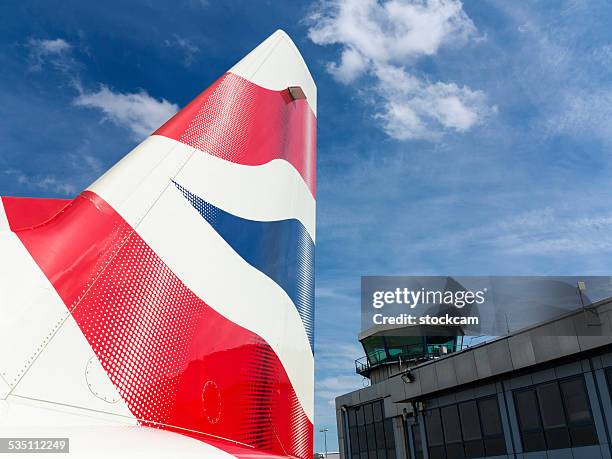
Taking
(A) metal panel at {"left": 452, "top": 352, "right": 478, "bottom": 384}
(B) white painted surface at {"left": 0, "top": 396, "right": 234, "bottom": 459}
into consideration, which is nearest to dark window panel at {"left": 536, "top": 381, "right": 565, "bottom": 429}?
(A) metal panel at {"left": 452, "top": 352, "right": 478, "bottom": 384}

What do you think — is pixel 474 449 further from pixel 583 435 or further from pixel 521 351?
pixel 583 435

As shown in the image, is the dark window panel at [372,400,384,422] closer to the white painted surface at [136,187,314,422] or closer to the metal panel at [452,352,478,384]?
the metal panel at [452,352,478,384]

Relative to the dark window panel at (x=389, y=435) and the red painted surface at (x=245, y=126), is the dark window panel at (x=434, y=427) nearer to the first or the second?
the dark window panel at (x=389, y=435)

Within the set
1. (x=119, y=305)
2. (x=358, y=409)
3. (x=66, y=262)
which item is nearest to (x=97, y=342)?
(x=119, y=305)

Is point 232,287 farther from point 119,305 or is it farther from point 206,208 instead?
point 119,305

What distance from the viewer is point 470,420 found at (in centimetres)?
2492

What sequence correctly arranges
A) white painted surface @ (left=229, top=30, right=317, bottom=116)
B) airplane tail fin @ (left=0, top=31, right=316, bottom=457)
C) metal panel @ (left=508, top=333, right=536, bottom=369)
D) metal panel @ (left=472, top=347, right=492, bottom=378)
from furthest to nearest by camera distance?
metal panel @ (left=472, top=347, right=492, bottom=378)
metal panel @ (left=508, top=333, right=536, bottom=369)
white painted surface @ (left=229, top=30, right=317, bottom=116)
airplane tail fin @ (left=0, top=31, right=316, bottom=457)

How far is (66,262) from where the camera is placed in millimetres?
2328

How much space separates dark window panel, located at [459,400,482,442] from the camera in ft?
80.2

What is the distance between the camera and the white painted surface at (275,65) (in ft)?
12.7

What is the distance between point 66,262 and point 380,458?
34735 millimetres

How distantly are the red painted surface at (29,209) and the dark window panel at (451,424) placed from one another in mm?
25867

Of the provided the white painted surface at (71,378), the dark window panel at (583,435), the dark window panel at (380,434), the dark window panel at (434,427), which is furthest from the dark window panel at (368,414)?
the white painted surface at (71,378)

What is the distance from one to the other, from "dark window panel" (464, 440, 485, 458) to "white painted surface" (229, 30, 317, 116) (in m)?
22.9
